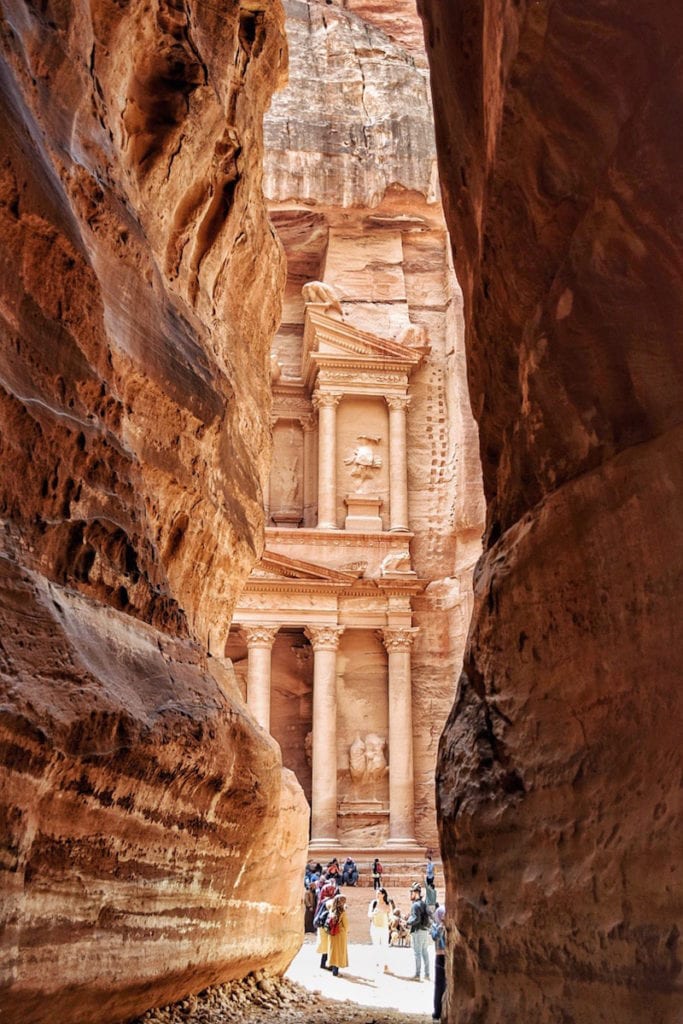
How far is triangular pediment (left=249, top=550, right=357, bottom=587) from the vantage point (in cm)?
2469

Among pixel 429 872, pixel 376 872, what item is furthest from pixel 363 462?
pixel 429 872

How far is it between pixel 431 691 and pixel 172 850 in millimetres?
21485

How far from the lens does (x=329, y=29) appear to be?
103 feet

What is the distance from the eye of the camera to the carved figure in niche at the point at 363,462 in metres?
27.3

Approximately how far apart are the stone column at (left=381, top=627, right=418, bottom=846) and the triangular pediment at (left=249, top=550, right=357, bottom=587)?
1947 mm

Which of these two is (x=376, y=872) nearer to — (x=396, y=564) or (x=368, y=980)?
(x=396, y=564)

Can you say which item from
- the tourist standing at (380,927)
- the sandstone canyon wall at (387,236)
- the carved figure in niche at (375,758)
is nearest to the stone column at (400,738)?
the carved figure in niche at (375,758)

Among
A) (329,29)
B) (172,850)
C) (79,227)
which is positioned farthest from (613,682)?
(329,29)

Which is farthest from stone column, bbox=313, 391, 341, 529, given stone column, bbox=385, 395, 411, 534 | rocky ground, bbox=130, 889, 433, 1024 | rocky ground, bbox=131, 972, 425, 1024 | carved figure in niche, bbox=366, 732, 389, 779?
rocky ground, bbox=131, 972, 425, 1024

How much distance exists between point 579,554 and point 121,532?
2.21 metres

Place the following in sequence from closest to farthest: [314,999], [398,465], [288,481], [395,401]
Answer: [314,999] < [398,465] < [395,401] < [288,481]

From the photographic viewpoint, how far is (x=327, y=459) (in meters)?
27.0

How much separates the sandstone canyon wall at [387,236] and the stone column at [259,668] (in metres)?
2.74

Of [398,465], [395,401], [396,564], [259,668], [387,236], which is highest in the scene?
[387,236]
